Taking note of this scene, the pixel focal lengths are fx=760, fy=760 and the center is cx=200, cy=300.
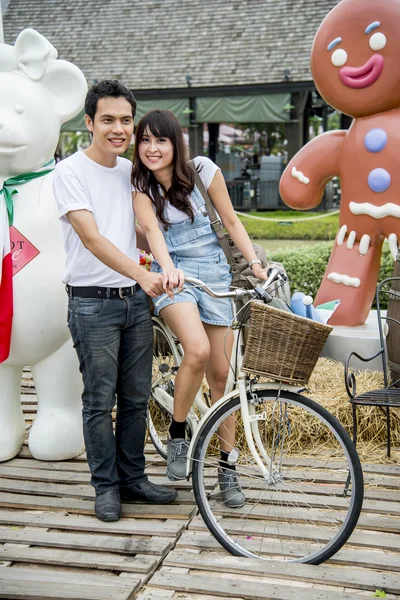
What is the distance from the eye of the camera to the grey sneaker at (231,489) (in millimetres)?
3131

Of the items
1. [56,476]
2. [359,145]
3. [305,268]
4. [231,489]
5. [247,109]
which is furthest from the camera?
[247,109]

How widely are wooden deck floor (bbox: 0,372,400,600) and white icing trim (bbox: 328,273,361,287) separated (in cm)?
156

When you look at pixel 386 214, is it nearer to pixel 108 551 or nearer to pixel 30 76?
pixel 30 76

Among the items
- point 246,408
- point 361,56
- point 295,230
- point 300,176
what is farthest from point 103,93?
point 295,230

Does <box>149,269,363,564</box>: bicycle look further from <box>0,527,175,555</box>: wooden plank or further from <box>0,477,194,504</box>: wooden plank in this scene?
<box>0,527,175,555</box>: wooden plank

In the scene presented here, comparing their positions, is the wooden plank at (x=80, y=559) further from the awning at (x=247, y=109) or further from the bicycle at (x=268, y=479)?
the awning at (x=247, y=109)

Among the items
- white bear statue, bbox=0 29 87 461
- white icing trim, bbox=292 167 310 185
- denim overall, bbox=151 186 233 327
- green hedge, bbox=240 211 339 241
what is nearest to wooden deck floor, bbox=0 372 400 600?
white bear statue, bbox=0 29 87 461

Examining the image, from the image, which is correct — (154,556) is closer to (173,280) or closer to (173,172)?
(173,280)

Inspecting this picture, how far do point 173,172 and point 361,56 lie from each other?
7.01 feet

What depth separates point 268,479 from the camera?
110 inches

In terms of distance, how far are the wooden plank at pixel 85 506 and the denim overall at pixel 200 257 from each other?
31.4 inches

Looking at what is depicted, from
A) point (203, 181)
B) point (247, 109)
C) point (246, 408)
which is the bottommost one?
point (246, 408)

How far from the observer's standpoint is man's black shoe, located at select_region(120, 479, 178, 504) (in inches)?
127

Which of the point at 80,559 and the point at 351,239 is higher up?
the point at 351,239
